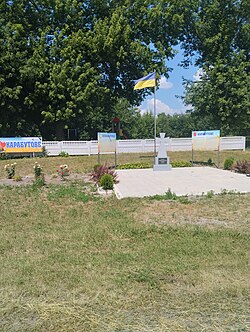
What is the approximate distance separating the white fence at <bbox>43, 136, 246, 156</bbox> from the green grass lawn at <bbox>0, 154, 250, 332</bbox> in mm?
15485

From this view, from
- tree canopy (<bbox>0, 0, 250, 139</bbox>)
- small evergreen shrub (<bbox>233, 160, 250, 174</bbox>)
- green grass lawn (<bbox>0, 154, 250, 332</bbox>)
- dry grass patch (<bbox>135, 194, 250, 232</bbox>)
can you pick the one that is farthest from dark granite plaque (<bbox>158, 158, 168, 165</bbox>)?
tree canopy (<bbox>0, 0, 250, 139</bbox>)

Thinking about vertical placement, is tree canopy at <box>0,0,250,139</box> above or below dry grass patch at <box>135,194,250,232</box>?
above

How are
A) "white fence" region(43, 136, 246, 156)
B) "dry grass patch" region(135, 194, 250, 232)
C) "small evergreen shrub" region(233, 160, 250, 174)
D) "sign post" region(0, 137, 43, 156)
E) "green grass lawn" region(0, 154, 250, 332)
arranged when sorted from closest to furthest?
"green grass lawn" region(0, 154, 250, 332), "dry grass patch" region(135, 194, 250, 232), "small evergreen shrub" region(233, 160, 250, 174), "sign post" region(0, 137, 43, 156), "white fence" region(43, 136, 246, 156)

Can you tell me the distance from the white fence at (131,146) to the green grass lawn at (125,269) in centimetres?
1549

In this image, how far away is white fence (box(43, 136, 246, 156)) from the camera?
21.6 m

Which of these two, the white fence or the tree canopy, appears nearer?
the white fence

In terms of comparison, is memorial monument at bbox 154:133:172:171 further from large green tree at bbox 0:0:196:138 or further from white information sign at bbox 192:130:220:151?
large green tree at bbox 0:0:196:138

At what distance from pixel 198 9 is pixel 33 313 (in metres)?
31.0

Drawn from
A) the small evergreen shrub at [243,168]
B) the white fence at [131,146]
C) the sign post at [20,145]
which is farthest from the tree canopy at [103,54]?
the small evergreen shrub at [243,168]

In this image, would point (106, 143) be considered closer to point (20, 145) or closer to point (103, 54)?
point (20, 145)

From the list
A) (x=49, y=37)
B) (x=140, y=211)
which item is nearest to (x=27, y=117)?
(x=49, y=37)

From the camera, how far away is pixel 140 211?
6.25m

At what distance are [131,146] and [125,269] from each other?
20084 mm

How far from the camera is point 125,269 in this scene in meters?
3.48
